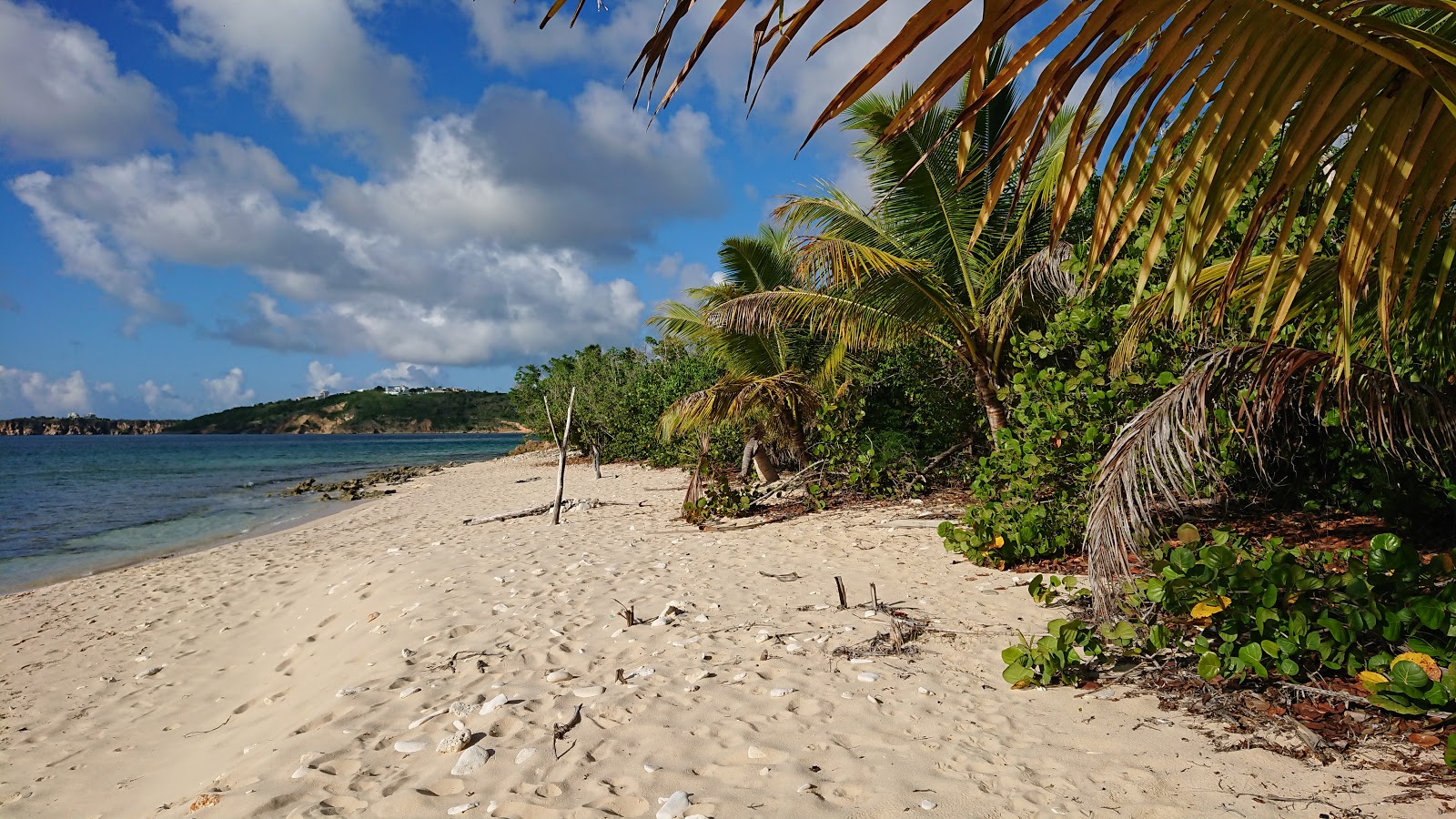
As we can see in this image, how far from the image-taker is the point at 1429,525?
5.31m

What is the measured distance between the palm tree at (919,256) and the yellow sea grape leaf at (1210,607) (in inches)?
202

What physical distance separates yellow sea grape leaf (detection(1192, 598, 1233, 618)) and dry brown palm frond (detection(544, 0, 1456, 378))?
188 cm

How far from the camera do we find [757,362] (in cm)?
1336

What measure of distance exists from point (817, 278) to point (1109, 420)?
15.0 ft

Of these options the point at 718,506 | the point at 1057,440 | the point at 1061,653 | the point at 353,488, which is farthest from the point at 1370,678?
the point at 353,488

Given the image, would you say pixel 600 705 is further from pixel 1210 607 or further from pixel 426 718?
pixel 1210 607

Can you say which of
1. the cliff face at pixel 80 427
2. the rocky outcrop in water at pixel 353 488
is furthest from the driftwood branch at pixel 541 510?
the cliff face at pixel 80 427

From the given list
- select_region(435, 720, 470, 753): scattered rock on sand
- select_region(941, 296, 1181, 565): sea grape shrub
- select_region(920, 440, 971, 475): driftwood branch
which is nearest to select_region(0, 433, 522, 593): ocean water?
select_region(435, 720, 470, 753): scattered rock on sand

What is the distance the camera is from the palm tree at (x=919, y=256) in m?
8.52

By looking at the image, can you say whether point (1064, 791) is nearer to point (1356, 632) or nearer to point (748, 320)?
point (1356, 632)

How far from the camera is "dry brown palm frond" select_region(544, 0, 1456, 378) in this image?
1474 millimetres

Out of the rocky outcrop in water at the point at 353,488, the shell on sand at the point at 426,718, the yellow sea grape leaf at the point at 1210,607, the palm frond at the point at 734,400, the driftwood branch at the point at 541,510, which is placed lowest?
the rocky outcrop in water at the point at 353,488

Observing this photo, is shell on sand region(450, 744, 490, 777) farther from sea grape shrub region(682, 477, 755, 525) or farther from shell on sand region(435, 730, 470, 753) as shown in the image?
sea grape shrub region(682, 477, 755, 525)

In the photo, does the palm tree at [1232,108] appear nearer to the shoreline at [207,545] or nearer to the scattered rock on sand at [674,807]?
the scattered rock on sand at [674,807]
